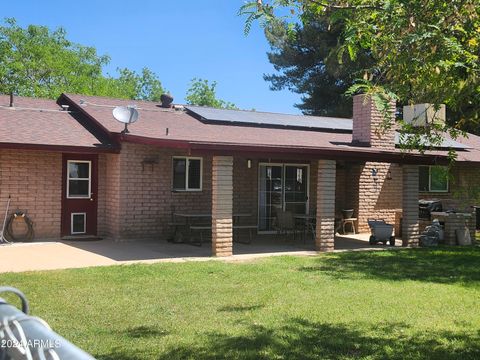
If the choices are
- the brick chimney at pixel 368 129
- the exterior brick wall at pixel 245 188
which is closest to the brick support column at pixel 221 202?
the exterior brick wall at pixel 245 188

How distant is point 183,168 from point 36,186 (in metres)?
3.85

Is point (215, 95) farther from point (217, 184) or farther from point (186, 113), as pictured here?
point (217, 184)

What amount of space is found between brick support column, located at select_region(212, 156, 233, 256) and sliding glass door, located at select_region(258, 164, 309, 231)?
4.83 metres

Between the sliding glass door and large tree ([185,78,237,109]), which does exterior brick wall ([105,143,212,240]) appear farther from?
large tree ([185,78,237,109])

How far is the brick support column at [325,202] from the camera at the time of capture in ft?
44.2

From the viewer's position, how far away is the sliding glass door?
17062mm

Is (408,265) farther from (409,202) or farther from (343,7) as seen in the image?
(343,7)

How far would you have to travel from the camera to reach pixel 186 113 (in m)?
17.6

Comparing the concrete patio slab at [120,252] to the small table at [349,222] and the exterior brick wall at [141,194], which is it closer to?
the exterior brick wall at [141,194]

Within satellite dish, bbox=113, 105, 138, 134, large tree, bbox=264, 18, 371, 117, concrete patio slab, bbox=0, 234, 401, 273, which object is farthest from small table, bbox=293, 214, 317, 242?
large tree, bbox=264, 18, 371, 117

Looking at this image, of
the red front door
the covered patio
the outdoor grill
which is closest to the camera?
the covered patio

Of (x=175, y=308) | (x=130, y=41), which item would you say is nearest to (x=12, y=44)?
(x=130, y=41)

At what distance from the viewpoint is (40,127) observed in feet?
47.2

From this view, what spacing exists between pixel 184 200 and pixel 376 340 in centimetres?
987
